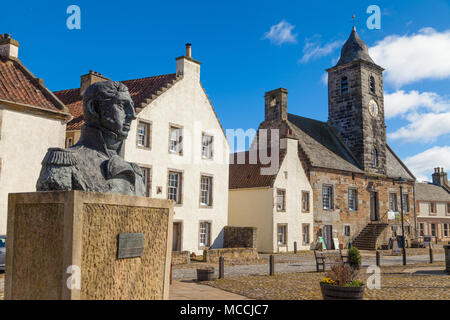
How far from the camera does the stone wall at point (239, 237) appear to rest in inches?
940

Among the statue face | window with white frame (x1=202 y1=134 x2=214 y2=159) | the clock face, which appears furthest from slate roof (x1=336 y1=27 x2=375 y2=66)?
the statue face

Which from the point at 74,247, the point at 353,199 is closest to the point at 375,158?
the point at 353,199

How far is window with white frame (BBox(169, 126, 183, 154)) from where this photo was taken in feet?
77.3

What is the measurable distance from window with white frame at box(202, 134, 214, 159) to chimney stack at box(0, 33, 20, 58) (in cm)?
1113

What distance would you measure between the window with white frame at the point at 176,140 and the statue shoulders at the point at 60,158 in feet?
60.1

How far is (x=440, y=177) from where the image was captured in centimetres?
5578

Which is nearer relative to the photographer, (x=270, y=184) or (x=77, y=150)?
(x=77, y=150)

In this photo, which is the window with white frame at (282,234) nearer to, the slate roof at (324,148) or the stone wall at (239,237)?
the stone wall at (239,237)

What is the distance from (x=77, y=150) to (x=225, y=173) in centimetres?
2121

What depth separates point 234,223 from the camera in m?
29.8

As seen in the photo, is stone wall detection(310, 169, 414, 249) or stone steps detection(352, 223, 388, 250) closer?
stone wall detection(310, 169, 414, 249)

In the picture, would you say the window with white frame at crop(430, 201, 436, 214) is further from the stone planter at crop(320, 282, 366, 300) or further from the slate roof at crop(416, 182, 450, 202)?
the stone planter at crop(320, 282, 366, 300)
